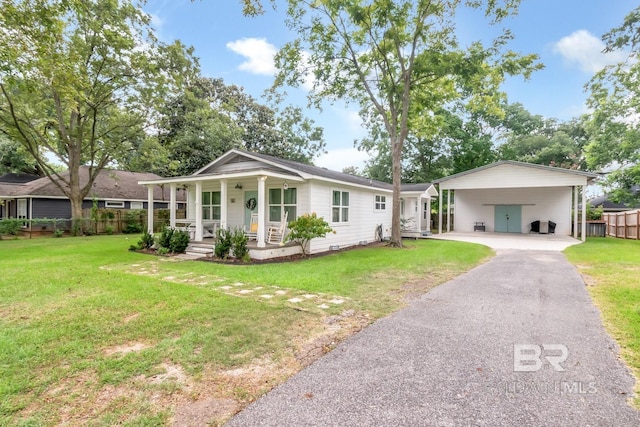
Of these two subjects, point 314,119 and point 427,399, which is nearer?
point 427,399

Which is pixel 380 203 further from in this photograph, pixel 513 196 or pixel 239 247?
pixel 513 196

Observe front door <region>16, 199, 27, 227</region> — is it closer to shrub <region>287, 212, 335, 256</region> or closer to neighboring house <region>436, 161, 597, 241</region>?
shrub <region>287, 212, 335, 256</region>

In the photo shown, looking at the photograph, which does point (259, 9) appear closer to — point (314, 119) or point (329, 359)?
point (329, 359)

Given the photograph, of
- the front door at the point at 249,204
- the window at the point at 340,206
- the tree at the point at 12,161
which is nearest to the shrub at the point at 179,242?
the front door at the point at 249,204

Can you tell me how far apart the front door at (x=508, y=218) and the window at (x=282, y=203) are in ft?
53.2

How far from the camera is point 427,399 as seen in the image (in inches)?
94.6

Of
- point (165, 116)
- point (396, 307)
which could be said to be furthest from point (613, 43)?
point (165, 116)

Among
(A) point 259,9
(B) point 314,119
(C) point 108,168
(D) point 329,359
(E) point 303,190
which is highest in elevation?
(B) point 314,119

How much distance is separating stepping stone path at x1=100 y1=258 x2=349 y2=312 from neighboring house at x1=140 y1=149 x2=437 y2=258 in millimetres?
2765

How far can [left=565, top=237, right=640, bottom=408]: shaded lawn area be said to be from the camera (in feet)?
11.2

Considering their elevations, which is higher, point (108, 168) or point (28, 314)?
point (108, 168)

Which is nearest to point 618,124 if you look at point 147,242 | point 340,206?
point 340,206

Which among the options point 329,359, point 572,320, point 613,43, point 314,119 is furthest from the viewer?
point 314,119

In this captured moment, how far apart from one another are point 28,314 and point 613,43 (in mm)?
11689
